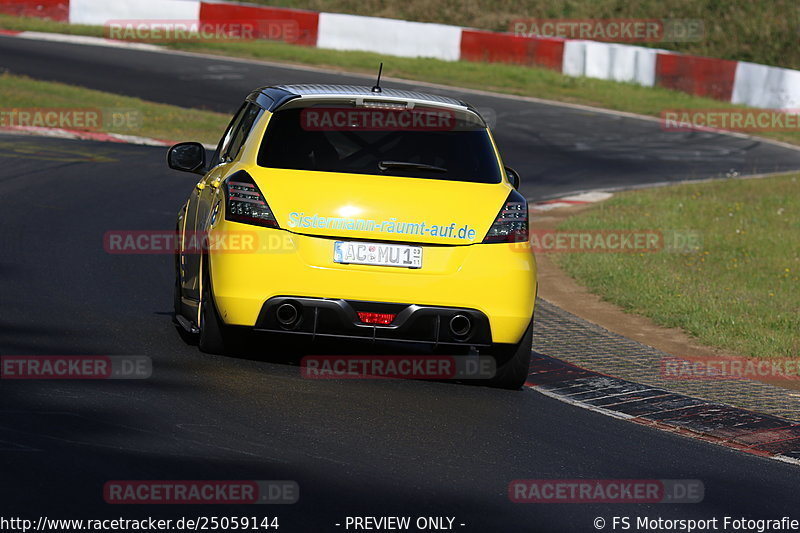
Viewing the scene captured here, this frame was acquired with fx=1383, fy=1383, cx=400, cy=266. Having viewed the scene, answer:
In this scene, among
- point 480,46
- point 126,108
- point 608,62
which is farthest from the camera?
point 480,46

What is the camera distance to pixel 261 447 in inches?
253

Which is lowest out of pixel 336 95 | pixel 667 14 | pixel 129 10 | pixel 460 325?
pixel 129 10

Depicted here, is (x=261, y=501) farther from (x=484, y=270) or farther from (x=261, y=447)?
(x=484, y=270)

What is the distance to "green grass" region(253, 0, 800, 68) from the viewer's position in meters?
43.6

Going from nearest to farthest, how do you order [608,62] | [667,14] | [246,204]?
[246,204] → [608,62] → [667,14]

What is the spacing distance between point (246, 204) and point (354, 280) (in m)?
0.79

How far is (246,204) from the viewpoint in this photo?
7930mm

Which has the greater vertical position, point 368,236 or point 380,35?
point 368,236

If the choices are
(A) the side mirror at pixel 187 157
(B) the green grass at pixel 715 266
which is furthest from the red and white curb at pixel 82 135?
(A) the side mirror at pixel 187 157

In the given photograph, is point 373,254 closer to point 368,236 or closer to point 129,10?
point 368,236

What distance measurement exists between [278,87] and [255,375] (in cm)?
206

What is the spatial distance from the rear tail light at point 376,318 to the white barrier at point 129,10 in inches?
1347

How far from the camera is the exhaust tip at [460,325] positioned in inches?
311

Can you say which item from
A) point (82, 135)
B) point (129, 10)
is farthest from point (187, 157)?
point (129, 10)
